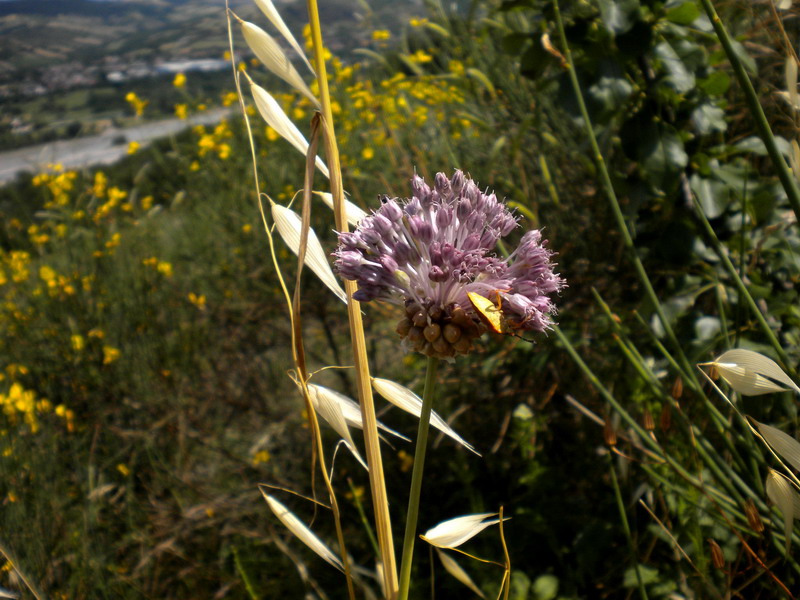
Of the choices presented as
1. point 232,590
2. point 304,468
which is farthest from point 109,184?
point 232,590

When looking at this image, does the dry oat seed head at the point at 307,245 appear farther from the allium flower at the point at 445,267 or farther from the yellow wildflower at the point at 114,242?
the yellow wildflower at the point at 114,242

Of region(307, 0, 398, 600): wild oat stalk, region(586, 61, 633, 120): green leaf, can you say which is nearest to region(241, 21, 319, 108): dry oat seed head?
region(307, 0, 398, 600): wild oat stalk

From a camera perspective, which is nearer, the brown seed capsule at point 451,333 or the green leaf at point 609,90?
the brown seed capsule at point 451,333

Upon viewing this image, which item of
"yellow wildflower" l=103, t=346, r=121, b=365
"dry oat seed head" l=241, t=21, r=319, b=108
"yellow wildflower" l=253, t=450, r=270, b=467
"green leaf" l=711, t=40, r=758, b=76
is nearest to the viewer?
"dry oat seed head" l=241, t=21, r=319, b=108

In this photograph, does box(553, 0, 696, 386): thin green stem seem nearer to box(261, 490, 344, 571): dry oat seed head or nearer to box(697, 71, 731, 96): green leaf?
box(261, 490, 344, 571): dry oat seed head

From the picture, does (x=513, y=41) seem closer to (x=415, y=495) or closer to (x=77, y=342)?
(x=415, y=495)

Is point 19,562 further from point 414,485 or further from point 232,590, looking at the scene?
point 414,485

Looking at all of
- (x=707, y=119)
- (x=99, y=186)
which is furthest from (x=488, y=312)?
(x=99, y=186)

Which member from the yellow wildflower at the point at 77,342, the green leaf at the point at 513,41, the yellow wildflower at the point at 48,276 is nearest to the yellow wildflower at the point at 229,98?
the yellow wildflower at the point at 48,276
